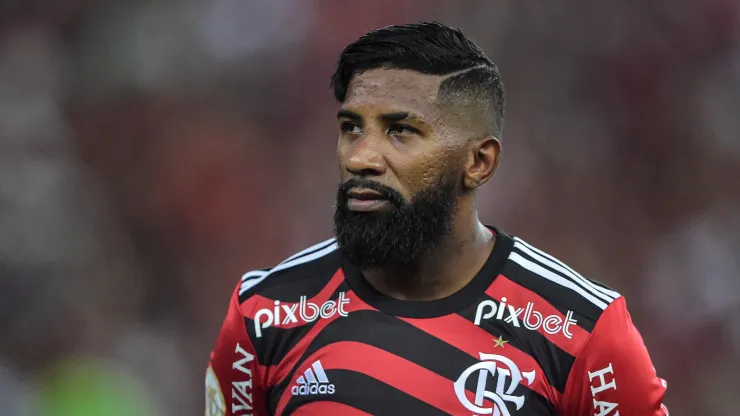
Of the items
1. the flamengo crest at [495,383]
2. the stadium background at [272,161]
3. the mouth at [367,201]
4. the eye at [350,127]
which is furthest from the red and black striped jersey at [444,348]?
the stadium background at [272,161]

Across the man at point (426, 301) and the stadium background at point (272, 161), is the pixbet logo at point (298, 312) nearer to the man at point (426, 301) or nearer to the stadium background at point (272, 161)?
the man at point (426, 301)

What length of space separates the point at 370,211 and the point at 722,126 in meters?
3.64

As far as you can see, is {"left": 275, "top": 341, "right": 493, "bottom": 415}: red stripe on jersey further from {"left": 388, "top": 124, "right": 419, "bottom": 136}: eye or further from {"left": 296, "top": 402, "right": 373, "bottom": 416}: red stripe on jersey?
{"left": 388, "top": 124, "right": 419, "bottom": 136}: eye

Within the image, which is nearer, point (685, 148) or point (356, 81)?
point (356, 81)

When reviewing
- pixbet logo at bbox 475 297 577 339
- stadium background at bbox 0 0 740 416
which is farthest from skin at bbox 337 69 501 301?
stadium background at bbox 0 0 740 416

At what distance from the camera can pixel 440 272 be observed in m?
2.38

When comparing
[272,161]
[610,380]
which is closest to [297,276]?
[610,380]

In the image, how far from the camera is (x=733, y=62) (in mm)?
5285

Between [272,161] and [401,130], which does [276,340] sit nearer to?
[401,130]

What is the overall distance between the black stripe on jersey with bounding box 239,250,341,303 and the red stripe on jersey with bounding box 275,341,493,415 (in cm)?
20

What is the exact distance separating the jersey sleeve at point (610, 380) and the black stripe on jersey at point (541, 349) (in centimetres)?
2

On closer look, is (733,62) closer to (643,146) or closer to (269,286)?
(643,146)

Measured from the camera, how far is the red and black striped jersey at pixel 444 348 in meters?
2.21

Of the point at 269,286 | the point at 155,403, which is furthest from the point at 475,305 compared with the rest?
the point at 155,403
